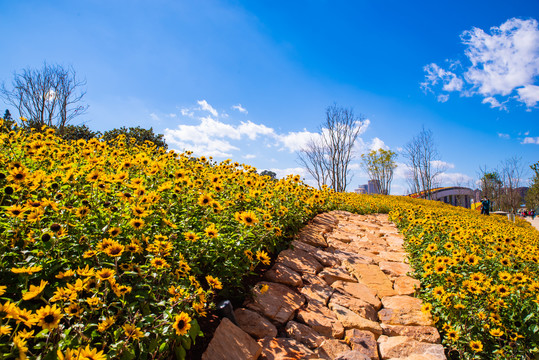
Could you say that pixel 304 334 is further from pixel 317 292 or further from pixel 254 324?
pixel 317 292

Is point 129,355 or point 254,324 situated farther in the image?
point 254,324

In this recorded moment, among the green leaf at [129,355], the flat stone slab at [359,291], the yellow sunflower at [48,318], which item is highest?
the yellow sunflower at [48,318]

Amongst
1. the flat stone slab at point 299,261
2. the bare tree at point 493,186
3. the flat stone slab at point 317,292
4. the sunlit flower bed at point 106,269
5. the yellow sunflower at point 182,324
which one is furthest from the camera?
the bare tree at point 493,186

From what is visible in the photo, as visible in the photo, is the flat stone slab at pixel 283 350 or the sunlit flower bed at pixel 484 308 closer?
the flat stone slab at pixel 283 350

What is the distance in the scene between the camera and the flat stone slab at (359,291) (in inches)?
134

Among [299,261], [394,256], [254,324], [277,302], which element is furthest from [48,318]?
[394,256]

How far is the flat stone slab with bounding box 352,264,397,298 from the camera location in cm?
374

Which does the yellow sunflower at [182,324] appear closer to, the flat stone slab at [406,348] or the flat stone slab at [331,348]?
the flat stone slab at [331,348]

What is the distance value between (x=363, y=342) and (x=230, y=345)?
1319 mm

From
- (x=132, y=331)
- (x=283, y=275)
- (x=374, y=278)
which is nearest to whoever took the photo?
(x=132, y=331)

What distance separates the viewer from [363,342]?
8.61ft

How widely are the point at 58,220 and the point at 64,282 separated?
726 mm

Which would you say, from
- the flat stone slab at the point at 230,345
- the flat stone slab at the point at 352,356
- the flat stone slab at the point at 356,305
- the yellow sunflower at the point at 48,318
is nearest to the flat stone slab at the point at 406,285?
the flat stone slab at the point at 356,305

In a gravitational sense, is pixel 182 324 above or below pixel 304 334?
above
